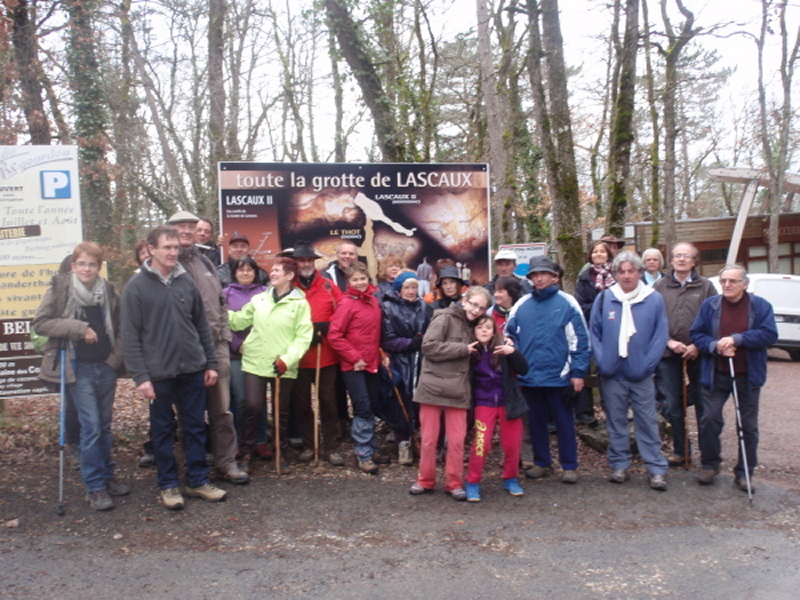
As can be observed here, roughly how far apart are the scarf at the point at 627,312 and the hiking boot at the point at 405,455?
6.82ft

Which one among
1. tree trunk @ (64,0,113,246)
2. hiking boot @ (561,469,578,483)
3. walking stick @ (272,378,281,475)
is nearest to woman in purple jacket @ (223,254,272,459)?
walking stick @ (272,378,281,475)

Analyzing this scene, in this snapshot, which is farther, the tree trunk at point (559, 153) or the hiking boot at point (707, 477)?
the tree trunk at point (559, 153)

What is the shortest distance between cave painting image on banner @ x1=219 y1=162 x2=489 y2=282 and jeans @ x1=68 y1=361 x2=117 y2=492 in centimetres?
303

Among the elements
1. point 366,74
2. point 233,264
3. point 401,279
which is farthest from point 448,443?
point 366,74

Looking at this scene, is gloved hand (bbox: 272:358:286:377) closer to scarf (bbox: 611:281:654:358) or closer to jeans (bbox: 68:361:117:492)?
jeans (bbox: 68:361:117:492)

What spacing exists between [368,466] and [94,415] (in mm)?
2280

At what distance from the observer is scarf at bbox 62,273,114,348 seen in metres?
5.42

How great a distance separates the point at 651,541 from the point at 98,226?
52.7 feet

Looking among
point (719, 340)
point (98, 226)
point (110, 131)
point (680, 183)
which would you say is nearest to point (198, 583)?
point (719, 340)

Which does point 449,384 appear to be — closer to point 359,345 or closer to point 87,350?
point 359,345

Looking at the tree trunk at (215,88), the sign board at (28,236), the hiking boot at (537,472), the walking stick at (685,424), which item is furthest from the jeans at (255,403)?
the tree trunk at (215,88)

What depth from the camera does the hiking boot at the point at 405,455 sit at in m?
6.57

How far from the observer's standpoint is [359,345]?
6.34 metres

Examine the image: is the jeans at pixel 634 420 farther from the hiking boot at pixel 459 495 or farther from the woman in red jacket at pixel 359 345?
the woman in red jacket at pixel 359 345
